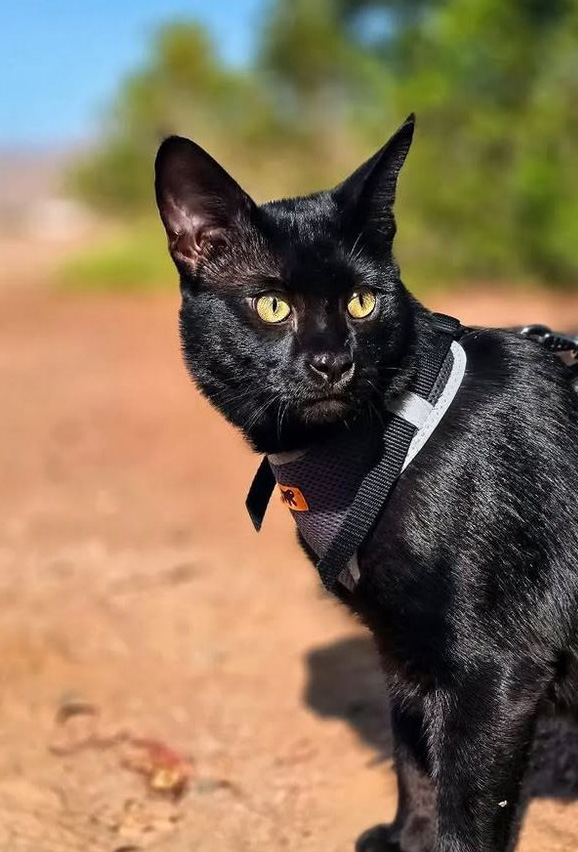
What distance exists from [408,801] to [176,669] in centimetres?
120

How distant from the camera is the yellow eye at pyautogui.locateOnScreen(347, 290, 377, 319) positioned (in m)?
1.97

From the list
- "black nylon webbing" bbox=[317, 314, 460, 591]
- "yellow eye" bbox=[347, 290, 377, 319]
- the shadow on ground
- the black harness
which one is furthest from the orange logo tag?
the shadow on ground

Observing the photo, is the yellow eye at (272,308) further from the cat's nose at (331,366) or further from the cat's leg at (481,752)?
the cat's leg at (481,752)

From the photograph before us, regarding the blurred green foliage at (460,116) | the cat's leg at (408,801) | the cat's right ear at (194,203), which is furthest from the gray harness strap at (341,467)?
the blurred green foliage at (460,116)

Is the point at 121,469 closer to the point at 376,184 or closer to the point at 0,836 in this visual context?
the point at 0,836

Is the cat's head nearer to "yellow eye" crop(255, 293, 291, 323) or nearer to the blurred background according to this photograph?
"yellow eye" crop(255, 293, 291, 323)

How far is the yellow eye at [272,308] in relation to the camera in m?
1.96

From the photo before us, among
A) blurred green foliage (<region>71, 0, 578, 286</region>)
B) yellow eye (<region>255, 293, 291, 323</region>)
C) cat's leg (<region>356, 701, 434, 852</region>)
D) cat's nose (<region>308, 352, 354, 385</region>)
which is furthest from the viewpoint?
blurred green foliage (<region>71, 0, 578, 286</region>)

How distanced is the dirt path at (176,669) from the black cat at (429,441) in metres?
0.61

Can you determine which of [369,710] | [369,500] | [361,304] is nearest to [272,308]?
[361,304]

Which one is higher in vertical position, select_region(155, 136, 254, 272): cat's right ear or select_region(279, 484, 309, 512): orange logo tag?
select_region(155, 136, 254, 272): cat's right ear

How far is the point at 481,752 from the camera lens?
1901 mm

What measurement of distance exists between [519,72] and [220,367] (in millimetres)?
9360

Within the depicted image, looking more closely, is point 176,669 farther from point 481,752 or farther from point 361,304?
point 361,304
